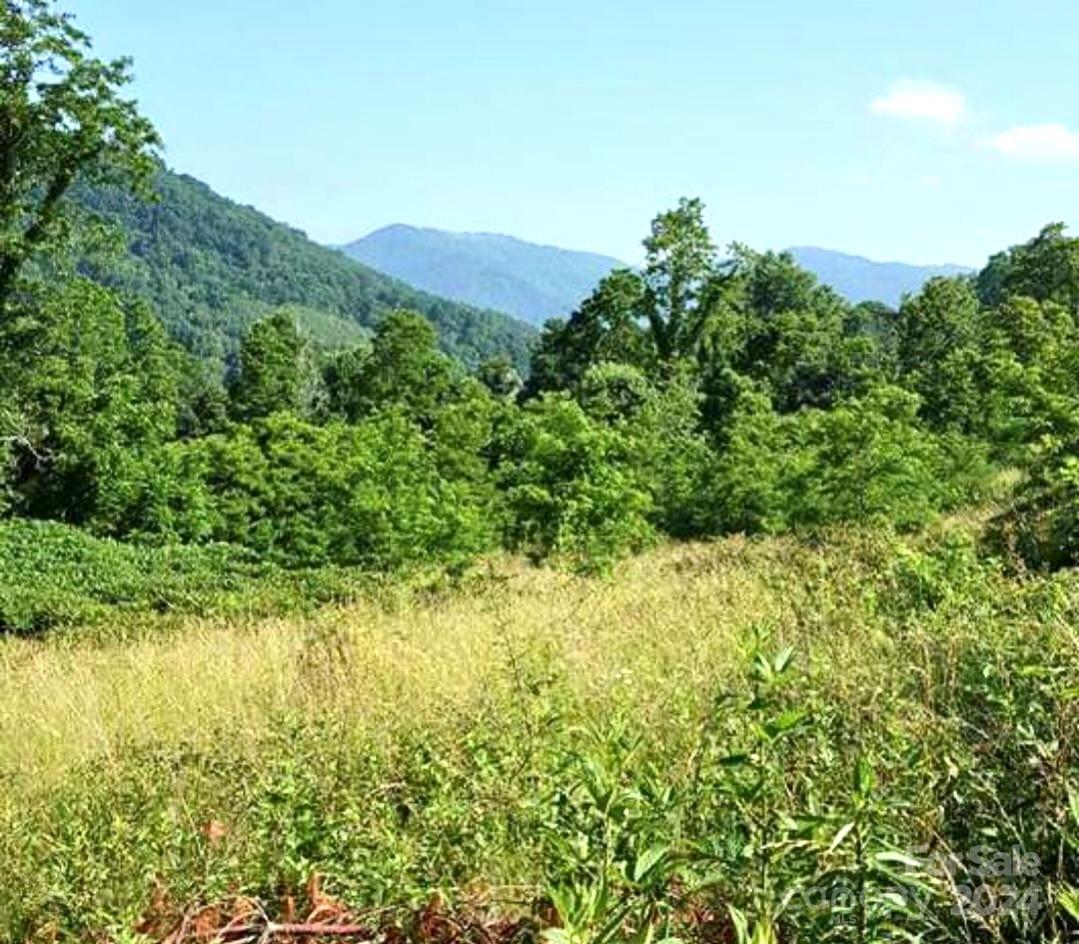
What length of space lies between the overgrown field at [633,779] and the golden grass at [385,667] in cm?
4

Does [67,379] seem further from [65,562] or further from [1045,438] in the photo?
[1045,438]

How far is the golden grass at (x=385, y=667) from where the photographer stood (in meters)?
4.11

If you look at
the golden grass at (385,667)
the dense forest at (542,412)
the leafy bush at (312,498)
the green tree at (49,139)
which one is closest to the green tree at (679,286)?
the dense forest at (542,412)

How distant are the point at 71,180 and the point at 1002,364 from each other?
725 inches

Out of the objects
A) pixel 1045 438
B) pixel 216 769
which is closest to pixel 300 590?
pixel 1045 438

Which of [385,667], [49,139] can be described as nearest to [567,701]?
[385,667]

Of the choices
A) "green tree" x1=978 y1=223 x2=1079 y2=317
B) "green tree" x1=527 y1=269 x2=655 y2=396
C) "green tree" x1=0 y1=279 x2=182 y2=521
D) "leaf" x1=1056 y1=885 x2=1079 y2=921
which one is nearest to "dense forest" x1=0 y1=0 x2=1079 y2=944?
"leaf" x1=1056 y1=885 x2=1079 y2=921

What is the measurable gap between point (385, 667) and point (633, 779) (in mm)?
3378

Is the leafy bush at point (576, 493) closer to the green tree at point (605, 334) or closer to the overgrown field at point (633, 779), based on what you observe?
the overgrown field at point (633, 779)

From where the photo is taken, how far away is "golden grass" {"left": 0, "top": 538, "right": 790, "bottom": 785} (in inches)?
162

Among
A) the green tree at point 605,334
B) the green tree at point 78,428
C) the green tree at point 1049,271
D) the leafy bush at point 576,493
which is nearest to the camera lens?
the leafy bush at point 576,493

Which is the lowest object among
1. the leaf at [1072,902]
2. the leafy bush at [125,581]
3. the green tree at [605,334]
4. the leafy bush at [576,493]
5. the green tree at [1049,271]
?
the leafy bush at [125,581]

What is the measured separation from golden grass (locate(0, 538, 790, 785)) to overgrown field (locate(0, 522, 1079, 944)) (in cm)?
4

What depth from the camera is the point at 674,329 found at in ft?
139
